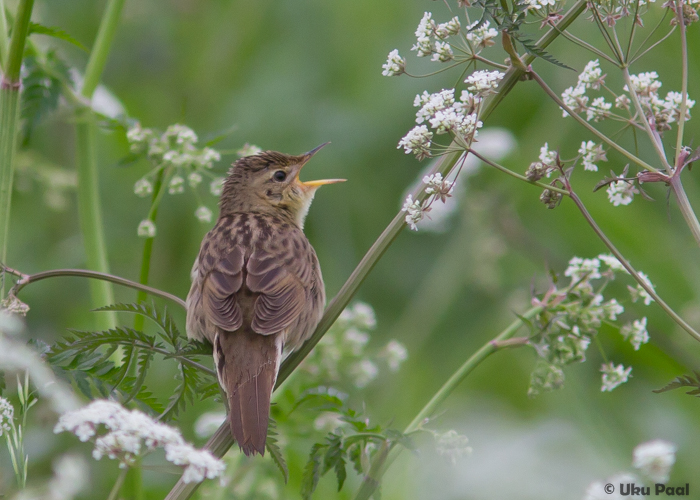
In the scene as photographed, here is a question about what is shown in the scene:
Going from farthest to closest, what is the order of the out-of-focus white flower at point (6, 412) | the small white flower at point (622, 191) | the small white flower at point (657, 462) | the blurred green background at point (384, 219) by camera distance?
1. the blurred green background at point (384, 219)
2. the small white flower at point (622, 191)
3. the out-of-focus white flower at point (6, 412)
4. the small white flower at point (657, 462)

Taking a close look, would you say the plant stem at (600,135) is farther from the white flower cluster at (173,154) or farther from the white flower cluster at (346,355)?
the white flower cluster at (346,355)

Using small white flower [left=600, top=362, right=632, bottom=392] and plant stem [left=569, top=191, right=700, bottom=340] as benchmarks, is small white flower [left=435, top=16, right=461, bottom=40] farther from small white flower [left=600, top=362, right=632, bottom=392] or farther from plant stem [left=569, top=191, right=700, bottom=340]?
small white flower [left=600, top=362, right=632, bottom=392]

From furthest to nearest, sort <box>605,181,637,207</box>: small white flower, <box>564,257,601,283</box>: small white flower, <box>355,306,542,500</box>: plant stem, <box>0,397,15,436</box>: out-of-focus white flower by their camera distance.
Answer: <box>564,257,601,283</box>: small white flower < <box>355,306,542,500</box>: plant stem < <box>605,181,637,207</box>: small white flower < <box>0,397,15,436</box>: out-of-focus white flower

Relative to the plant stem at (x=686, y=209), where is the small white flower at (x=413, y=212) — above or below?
below

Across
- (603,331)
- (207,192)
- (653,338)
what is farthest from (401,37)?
(653,338)

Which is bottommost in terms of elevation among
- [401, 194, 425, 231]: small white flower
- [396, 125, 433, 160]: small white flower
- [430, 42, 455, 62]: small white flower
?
[401, 194, 425, 231]: small white flower

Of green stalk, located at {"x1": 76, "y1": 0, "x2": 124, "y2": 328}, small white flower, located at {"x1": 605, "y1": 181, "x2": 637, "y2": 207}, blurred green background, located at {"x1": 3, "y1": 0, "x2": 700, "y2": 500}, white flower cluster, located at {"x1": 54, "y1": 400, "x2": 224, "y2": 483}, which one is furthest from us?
blurred green background, located at {"x1": 3, "y1": 0, "x2": 700, "y2": 500}

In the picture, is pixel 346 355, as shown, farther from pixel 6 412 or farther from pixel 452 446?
pixel 6 412

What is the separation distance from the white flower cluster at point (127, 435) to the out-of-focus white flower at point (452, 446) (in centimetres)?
82

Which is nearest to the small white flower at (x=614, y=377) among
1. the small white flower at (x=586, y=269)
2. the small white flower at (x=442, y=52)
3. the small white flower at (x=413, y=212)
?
the small white flower at (x=586, y=269)

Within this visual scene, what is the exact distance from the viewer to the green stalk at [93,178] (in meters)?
2.95

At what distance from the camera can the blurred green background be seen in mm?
4172

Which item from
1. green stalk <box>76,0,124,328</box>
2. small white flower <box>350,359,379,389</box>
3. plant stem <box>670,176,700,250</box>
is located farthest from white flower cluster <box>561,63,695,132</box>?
green stalk <box>76,0,124,328</box>

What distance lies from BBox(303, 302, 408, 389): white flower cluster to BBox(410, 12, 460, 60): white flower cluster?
1.45 meters
